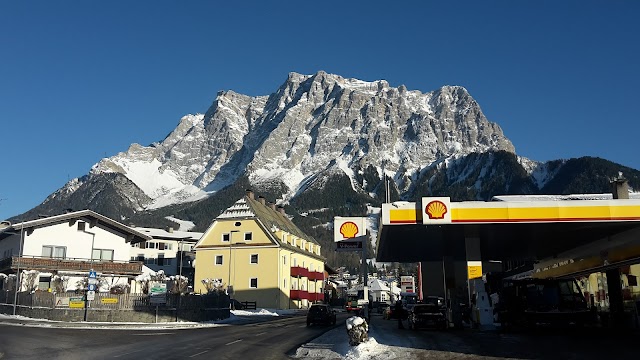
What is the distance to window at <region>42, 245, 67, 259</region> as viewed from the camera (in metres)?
57.3

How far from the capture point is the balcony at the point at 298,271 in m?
78.5

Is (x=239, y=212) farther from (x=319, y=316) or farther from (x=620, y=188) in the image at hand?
(x=620, y=188)

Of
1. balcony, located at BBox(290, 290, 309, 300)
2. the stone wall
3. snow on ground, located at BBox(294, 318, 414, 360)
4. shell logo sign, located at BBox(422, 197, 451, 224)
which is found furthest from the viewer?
balcony, located at BBox(290, 290, 309, 300)

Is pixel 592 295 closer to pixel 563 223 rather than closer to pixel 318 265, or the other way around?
pixel 563 223

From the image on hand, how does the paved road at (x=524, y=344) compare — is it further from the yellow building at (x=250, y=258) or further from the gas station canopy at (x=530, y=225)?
the yellow building at (x=250, y=258)

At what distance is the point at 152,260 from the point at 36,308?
55.9m

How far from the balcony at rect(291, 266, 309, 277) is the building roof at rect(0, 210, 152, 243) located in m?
22.7

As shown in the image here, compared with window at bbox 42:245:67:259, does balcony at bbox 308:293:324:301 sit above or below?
below

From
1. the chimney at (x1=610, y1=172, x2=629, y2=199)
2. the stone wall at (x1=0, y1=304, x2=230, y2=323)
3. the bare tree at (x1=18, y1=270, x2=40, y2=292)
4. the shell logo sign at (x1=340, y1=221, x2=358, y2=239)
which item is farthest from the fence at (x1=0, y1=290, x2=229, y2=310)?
the chimney at (x1=610, y1=172, x2=629, y2=199)

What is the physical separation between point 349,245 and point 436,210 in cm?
570

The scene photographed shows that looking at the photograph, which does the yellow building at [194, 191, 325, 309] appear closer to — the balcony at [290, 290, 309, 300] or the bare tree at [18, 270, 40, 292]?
the balcony at [290, 290, 309, 300]

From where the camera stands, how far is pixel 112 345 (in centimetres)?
2409

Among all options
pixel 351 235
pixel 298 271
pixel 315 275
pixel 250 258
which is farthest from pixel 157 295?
pixel 315 275

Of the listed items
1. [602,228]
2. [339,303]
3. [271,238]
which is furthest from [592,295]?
[339,303]
